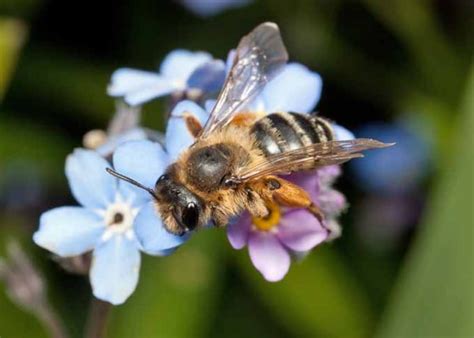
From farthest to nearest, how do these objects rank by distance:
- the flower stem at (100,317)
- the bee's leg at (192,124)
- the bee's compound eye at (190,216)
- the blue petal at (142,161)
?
1. the flower stem at (100,317)
2. the bee's leg at (192,124)
3. the blue petal at (142,161)
4. the bee's compound eye at (190,216)

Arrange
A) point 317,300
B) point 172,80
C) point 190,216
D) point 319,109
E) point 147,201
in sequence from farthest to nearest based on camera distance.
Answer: point 319,109 < point 317,300 < point 172,80 < point 147,201 < point 190,216

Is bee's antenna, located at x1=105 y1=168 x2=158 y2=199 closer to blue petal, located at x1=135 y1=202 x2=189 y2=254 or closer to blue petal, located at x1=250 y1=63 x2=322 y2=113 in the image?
blue petal, located at x1=135 y1=202 x2=189 y2=254

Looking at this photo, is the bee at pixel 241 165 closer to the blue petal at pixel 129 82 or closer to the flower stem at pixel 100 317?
the blue petal at pixel 129 82

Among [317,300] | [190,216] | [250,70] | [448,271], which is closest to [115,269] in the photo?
[190,216]

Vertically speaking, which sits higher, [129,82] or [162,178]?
[129,82]

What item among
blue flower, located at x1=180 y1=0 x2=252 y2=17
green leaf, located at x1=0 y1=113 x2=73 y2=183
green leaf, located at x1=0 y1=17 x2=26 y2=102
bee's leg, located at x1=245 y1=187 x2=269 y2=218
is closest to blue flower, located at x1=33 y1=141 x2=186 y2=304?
bee's leg, located at x1=245 y1=187 x2=269 y2=218

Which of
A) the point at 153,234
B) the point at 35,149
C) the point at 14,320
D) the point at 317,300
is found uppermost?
the point at 153,234

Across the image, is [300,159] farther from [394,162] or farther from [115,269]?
[394,162]

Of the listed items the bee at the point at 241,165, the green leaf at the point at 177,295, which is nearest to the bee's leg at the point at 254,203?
the bee at the point at 241,165
